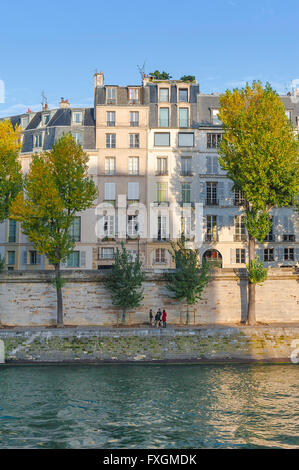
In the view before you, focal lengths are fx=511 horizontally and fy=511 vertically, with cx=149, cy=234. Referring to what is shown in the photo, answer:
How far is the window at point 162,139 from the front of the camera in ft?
166

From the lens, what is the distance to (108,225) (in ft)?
163

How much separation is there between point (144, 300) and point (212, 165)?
1839 cm

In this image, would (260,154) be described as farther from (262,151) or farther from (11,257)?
(11,257)

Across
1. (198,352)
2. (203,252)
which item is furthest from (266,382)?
(203,252)

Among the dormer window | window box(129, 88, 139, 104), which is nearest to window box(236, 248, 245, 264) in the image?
window box(129, 88, 139, 104)

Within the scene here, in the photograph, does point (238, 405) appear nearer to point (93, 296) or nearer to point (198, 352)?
point (198, 352)

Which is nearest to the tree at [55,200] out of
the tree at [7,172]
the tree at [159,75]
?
the tree at [7,172]

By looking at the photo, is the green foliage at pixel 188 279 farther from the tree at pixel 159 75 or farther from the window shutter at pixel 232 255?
the tree at pixel 159 75

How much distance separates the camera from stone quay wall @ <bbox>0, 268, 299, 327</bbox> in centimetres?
3709

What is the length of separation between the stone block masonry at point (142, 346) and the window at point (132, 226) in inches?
685

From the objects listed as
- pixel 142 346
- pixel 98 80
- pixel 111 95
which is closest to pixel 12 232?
pixel 111 95

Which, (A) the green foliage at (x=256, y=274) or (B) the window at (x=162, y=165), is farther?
(B) the window at (x=162, y=165)

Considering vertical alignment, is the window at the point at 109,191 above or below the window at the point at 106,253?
above
